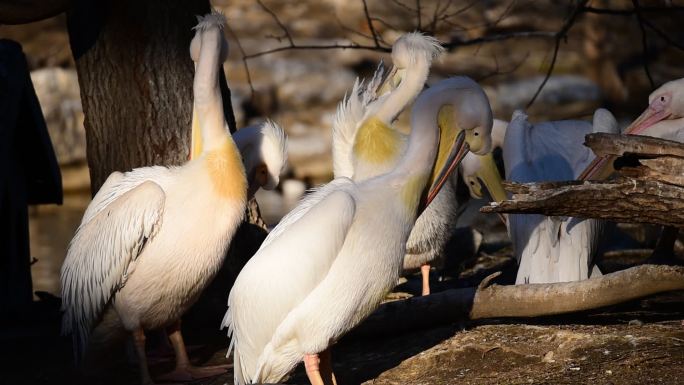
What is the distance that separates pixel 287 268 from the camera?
12.8 feet

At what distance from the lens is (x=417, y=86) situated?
5336mm

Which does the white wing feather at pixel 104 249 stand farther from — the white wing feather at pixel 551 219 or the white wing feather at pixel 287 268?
the white wing feather at pixel 551 219

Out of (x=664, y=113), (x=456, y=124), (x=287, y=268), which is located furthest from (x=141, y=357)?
(x=664, y=113)

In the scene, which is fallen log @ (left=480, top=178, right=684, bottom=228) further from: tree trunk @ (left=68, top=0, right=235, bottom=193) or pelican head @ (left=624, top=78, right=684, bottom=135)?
tree trunk @ (left=68, top=0, right=235, bottom=193)

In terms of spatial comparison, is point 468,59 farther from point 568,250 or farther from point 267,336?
point 267,336

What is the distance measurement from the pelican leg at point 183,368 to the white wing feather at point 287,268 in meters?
0.66

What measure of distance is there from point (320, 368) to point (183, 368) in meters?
0.92

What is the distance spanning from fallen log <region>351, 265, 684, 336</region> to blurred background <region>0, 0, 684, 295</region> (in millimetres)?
9180

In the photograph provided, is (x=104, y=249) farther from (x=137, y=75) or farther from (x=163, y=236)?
(x=137, y=75)

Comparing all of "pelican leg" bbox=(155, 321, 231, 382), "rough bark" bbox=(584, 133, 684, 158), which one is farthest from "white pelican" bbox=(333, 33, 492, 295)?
"rough bark" bbox=(584, 133, 684, 158)

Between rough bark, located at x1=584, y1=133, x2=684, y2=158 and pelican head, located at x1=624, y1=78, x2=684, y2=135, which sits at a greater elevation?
pelican head, located at x1=624, y1=78, x2=684, y2=135

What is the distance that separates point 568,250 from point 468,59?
1144 cm

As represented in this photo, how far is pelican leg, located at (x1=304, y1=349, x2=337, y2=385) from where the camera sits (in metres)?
3.94

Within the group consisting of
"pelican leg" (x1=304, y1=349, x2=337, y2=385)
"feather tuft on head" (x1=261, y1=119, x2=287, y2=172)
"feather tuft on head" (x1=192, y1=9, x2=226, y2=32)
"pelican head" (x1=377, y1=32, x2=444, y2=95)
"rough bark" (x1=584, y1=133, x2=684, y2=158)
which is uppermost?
"feather tuft on head" (x1=192, y1=9, x2=226, y2=32)
